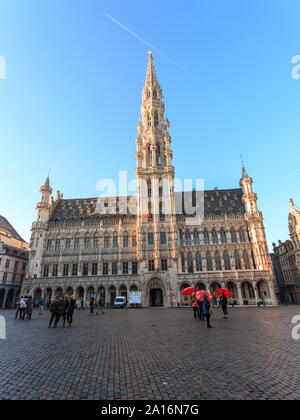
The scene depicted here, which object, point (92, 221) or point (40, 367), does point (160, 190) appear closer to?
point (92, 221)

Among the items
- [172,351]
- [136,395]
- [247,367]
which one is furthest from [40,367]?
[247,367]

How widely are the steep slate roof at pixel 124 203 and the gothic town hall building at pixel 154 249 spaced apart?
0.32 meters

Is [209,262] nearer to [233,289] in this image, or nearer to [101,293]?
[233,289]

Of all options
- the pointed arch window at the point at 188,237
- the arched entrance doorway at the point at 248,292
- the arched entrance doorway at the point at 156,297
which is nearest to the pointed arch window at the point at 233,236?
the arched entrance doorway at the point at 248,292

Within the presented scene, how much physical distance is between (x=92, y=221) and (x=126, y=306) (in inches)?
757

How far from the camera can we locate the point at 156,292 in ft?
135

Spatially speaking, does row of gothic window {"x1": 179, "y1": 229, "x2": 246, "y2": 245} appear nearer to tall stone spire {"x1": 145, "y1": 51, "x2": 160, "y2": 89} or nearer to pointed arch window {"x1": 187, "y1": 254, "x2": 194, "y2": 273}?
pointed arch window {"x1": 187, "y1": 254, "x2": 194, "y2": 273}

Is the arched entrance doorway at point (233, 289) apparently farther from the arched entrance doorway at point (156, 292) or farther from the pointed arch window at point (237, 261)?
the arched entrance doorway at point (156, 292)

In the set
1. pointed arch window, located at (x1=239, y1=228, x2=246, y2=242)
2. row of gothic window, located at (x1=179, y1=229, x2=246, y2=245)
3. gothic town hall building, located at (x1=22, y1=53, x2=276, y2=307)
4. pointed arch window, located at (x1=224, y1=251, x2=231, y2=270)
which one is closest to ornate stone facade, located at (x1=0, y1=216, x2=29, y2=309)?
gothic town hall building, located at (x1=22, y1=53, x2=276, y2=307)

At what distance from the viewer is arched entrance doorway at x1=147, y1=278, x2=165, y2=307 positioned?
3991 cm

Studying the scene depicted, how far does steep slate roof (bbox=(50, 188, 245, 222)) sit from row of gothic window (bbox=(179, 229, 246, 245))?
4497mm

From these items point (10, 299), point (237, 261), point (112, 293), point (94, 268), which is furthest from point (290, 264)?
point (10, 299)

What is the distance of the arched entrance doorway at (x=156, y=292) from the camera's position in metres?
39.9

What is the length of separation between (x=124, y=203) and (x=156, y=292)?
842 inches
